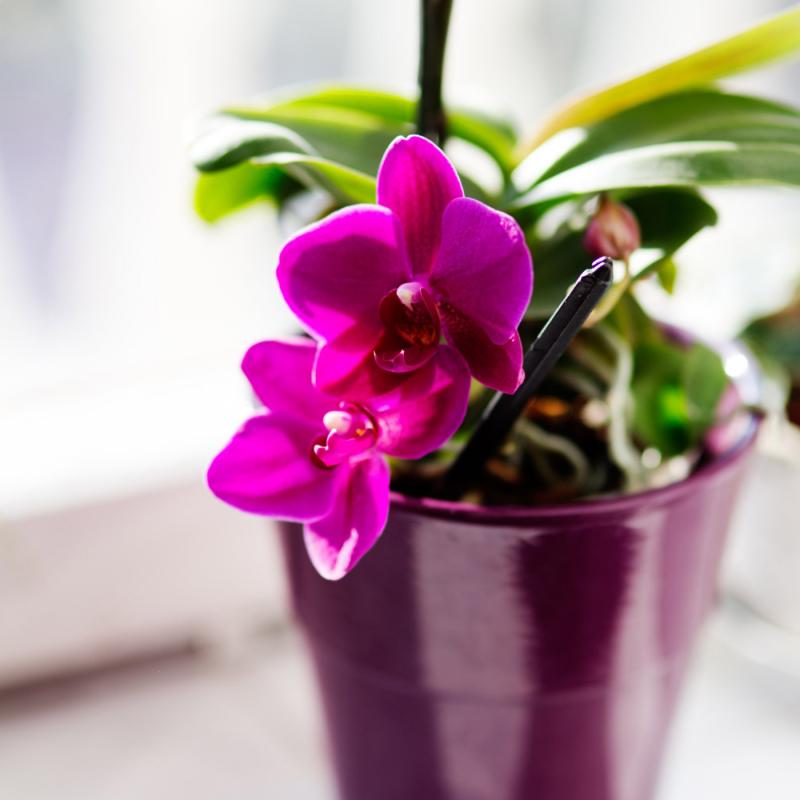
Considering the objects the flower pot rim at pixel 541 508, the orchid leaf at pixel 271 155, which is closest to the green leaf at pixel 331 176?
the orchid leaf at pixel 271 155

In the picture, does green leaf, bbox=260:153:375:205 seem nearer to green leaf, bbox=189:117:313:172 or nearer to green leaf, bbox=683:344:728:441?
green leaf, bbox=189:117:313:172

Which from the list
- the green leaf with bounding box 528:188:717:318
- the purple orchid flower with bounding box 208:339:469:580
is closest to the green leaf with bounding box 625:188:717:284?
the green leaf with bounding box 528:188:717:318

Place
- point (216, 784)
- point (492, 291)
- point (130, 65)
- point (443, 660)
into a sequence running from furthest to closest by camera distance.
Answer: point (130, 65), point (216, 784), point (443, 660), point (492, 291)

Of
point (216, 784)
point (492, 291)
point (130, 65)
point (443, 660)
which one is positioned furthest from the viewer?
point (130, 65)

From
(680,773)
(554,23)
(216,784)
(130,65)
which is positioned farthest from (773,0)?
(216,784)

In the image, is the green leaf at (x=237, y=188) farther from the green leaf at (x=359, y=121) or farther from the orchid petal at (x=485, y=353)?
the orchid petal at (x=485, y=353)

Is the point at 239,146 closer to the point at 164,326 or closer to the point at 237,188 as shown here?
the point at 237,188

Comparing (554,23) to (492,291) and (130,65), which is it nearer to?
(130,65)
